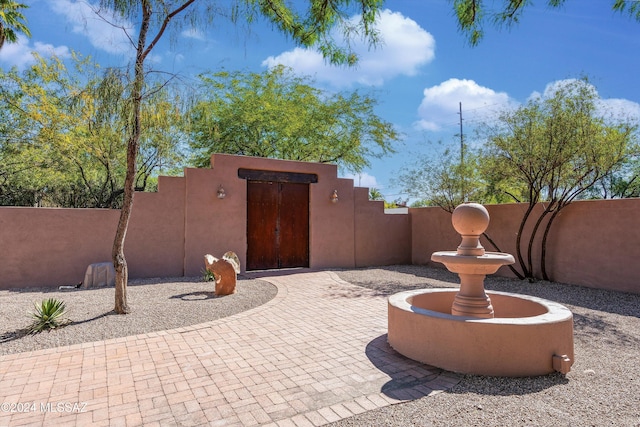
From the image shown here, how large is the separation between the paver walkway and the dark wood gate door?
4.83 meters

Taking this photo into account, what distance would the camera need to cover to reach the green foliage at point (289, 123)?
13.1 m

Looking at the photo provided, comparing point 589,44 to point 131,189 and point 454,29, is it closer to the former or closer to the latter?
point 454,29

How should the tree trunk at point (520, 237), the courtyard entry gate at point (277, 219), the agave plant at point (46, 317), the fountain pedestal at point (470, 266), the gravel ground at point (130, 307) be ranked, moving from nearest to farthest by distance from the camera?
the fountain pedestal at point (470, 266) → the gravel ground at point (130, 307) → the agave plant at point (46, 317) → the tree trunk at point (520, 237) → the courtyard entry gate at point (277, 219)

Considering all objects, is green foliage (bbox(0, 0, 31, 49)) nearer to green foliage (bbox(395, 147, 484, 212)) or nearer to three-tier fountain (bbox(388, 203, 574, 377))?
three-tier fountain (bbox(388, 203, 574, 377))

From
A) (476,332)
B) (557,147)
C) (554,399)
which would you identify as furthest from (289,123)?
(554,399)

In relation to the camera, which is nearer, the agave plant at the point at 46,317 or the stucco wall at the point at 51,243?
the agave plant at the point at 46,317

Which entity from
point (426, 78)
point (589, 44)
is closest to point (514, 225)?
point (589, 44)

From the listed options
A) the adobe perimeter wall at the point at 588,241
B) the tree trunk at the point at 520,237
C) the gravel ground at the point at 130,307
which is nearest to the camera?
the gravel ground at the point at 130,307

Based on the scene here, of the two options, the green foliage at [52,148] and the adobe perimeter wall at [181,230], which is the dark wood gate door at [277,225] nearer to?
the adobe perimeter wall at [181,230]

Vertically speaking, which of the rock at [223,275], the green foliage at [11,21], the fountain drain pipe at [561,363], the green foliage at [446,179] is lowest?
the fountain drain pipe at [561,363]

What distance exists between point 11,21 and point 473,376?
29.0ft

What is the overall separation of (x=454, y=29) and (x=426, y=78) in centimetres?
507

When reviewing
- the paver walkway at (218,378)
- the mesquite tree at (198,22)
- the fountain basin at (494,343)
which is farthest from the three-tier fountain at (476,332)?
the mesquite tree at (198,22)

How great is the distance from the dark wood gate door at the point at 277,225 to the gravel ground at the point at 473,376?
4.50 ft
